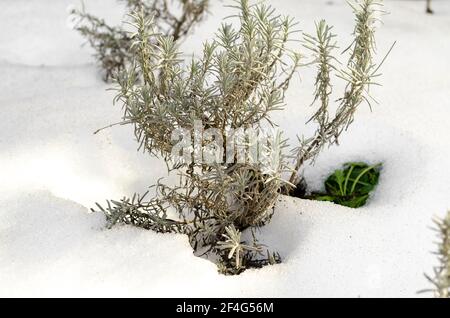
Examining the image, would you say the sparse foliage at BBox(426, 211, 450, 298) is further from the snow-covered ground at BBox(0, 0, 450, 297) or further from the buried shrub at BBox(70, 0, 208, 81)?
the buried shrub at BBox(70, 0, 208, 81)

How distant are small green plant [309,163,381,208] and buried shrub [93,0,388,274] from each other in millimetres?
251

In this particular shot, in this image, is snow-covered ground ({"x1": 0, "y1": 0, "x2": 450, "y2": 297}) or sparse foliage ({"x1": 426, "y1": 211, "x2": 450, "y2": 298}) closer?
sparse foliage ({"x1": 426, "y1": 211, "x2": 450, "y2": 298})

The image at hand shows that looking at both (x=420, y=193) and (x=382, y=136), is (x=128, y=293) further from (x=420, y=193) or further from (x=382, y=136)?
(x=382, y=136)

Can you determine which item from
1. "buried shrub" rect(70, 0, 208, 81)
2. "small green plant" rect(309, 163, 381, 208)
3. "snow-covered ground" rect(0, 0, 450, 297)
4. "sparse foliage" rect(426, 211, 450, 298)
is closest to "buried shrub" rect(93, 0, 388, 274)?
"snow-covered ground" rect(0, 0, 450, 297)

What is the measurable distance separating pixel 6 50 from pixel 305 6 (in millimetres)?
1442

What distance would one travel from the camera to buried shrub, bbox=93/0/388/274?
171 centimetres

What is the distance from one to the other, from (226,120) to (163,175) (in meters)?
0.39

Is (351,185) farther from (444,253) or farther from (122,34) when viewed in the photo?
(122,34)

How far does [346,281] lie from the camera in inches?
63.8

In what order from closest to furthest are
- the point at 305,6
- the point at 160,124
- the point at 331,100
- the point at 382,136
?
the point at 160,124 < the point at 382,136 < the point at 331,100 < the point at 305,6

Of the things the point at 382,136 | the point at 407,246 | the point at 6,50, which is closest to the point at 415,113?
the point at 382,136

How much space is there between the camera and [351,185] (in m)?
2.07

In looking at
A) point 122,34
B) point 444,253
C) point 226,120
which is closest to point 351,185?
point 226,120

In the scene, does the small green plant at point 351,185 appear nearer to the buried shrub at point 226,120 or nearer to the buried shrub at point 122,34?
the buried shrub at point 226,120
